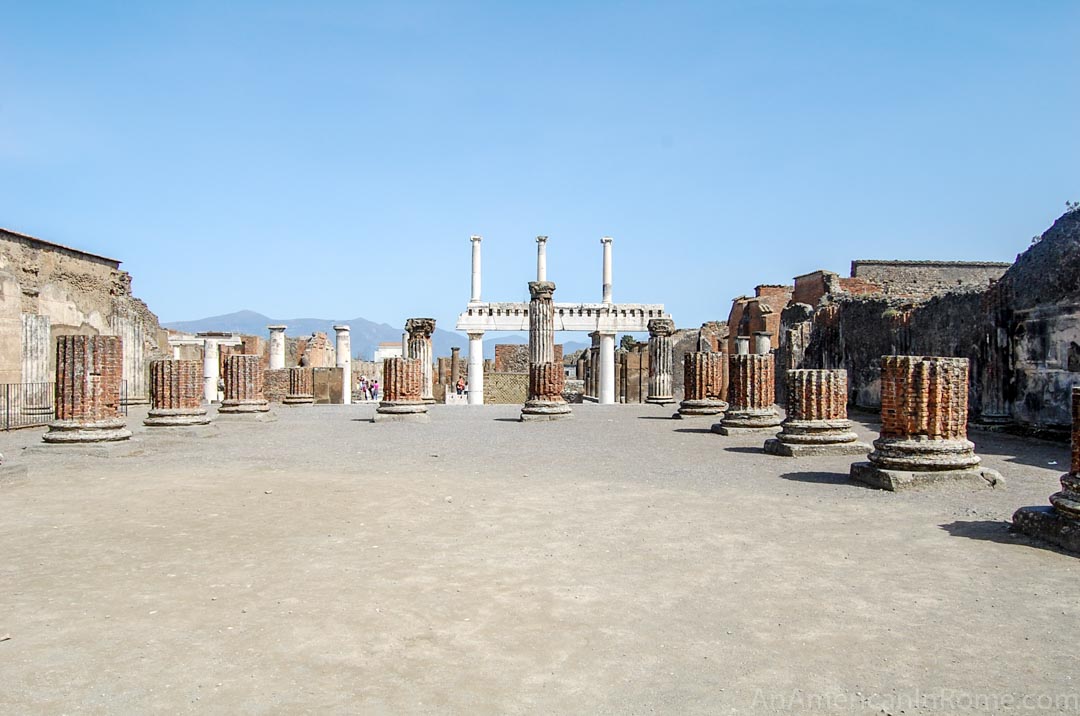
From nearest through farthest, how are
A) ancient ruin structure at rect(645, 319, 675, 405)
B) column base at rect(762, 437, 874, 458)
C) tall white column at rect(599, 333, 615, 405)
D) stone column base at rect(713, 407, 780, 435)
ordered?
column base at rect(762, 437, 874, 458)
stone column base at rect(713, 407, 780, 435)
ancient ruin structure at rect(645, 319, 675, 405)
tall white column at rect(599, 333, 615, 405)

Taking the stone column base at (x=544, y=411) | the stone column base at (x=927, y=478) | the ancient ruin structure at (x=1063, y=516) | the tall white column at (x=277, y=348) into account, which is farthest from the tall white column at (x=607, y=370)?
the ancient ruin structure at (x=1063, y=516)

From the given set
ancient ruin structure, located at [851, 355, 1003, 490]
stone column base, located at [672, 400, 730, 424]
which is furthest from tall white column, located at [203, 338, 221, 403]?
ancient ruin structure, located at [851, 355, 1003, 490]

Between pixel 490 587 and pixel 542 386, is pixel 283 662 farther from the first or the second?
pixel 542 386

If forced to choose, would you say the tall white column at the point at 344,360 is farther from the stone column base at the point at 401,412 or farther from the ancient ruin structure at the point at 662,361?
the stone column base at the point at 401,412

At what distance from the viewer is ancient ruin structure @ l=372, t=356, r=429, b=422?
1850 cm

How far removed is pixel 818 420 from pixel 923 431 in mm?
2788

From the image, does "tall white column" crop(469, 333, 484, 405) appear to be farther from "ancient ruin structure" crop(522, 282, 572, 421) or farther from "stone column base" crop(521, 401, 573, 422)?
"stone column base" crop(521, 401, 573, 422)

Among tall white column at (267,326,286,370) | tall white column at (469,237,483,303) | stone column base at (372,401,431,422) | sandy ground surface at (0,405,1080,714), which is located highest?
tall white column at (469,237,483,303)

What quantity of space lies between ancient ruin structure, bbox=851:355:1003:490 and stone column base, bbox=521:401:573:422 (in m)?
10.4

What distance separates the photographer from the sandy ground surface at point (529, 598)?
313 centimetres

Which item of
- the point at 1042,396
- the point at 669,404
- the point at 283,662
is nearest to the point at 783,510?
the point at 283,662

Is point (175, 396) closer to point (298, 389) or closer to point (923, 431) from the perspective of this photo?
point (298, 389)

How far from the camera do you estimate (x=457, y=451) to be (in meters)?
11.6

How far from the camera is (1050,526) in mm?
5441
